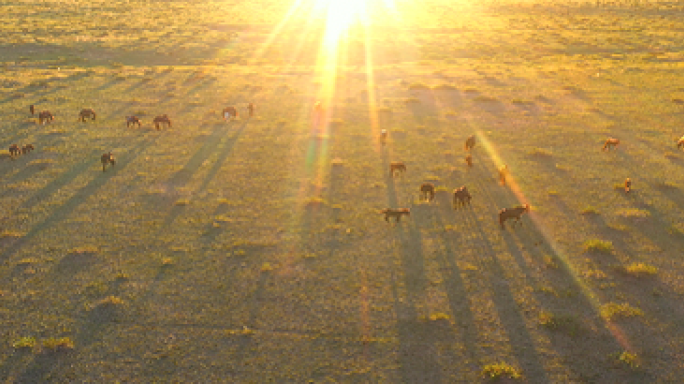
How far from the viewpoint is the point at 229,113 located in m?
28.2

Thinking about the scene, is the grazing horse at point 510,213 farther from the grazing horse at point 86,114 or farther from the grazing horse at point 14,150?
the grazing horse at point 86,114

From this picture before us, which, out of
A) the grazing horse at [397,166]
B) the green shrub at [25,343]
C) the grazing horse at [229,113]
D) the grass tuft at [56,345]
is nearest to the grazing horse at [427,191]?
the grazing horse at [397,166]

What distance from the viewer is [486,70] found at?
43.7 meters

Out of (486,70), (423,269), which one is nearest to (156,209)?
(423,269)

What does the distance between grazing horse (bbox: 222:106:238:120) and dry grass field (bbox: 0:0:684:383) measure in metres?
0.88

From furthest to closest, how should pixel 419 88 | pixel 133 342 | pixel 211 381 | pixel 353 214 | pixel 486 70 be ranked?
1. pixel 486 70
2. pixel 419 88
3. pixel 353 214
4. pixel 133 342
5. pixel 211 381

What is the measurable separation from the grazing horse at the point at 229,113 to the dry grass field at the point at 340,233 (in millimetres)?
878

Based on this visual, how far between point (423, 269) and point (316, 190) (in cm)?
691

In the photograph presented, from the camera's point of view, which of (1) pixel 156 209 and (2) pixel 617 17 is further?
(2) pixel 617 17

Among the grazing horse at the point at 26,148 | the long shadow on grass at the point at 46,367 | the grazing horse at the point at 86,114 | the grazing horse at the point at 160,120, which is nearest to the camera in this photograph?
the long shadow on grass at the point at 46,367

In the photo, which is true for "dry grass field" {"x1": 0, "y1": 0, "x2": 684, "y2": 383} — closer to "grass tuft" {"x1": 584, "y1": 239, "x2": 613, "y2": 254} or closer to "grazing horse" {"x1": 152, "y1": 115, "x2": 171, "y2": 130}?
"grass tuft" {"x1": 584, "y1": 239, "x2": 613, "y2": 254}

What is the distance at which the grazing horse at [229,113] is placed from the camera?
2797cm

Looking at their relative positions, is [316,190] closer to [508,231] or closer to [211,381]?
[508,231]

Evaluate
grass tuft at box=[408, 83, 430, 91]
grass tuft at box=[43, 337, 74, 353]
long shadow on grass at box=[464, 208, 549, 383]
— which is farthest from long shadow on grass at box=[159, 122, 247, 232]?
grass tuft at box=[408, 83, 430, 91]
